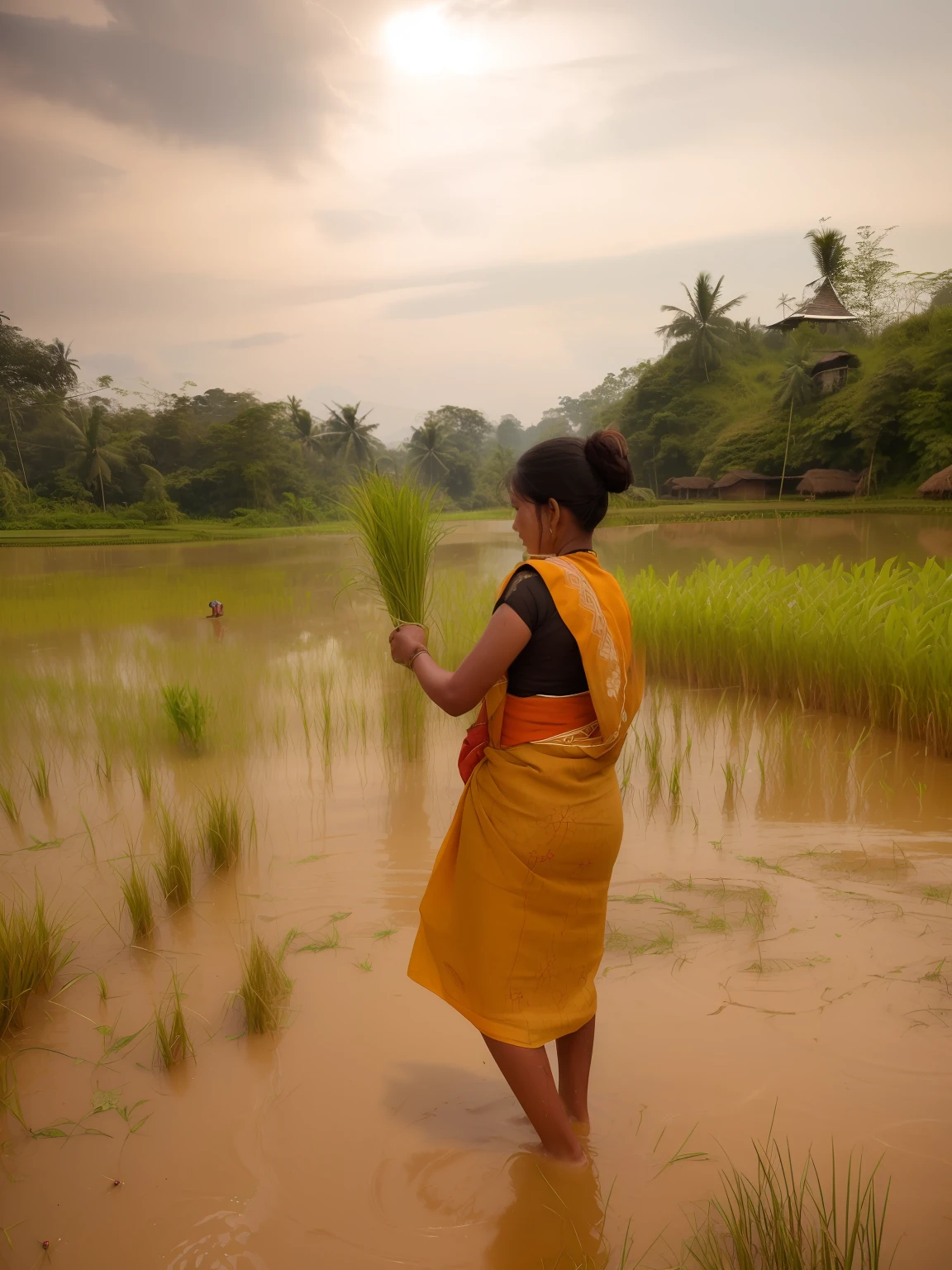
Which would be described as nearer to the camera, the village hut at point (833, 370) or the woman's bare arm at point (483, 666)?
the woman's bare arm at point (483, 666)

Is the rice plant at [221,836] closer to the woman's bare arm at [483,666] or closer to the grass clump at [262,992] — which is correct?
the grass clump at [262,992]

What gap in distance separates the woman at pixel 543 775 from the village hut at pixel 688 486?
39.6 feet

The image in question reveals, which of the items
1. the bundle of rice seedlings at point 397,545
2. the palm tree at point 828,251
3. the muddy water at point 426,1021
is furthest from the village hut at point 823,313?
the bundle of rice seedlings at point 397,545

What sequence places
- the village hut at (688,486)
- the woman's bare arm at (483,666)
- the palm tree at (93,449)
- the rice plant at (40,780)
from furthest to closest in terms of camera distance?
1. the village hut at (688,486)
2. the palm tree at (93,449)
3. the rice plant at (40,780)
4. the woman's bare arm at (483,666)

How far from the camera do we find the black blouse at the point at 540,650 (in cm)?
83

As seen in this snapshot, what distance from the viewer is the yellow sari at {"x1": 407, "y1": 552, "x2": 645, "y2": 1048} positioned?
841 mm

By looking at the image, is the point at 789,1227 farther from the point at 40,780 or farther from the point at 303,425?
the point at 303,425

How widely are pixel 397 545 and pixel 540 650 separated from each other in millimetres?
645

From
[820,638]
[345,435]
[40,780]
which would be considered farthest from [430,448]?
[40,780]

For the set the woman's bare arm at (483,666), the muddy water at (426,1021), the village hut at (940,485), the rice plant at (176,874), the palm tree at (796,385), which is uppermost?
the palm tree at (796,385)

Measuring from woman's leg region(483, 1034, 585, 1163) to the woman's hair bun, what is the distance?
0.63 meters

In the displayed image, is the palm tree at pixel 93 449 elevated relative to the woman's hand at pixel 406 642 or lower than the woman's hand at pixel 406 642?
elevated

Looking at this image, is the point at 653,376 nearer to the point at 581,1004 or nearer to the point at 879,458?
the point at 879,458

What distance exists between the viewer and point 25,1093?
110cm
